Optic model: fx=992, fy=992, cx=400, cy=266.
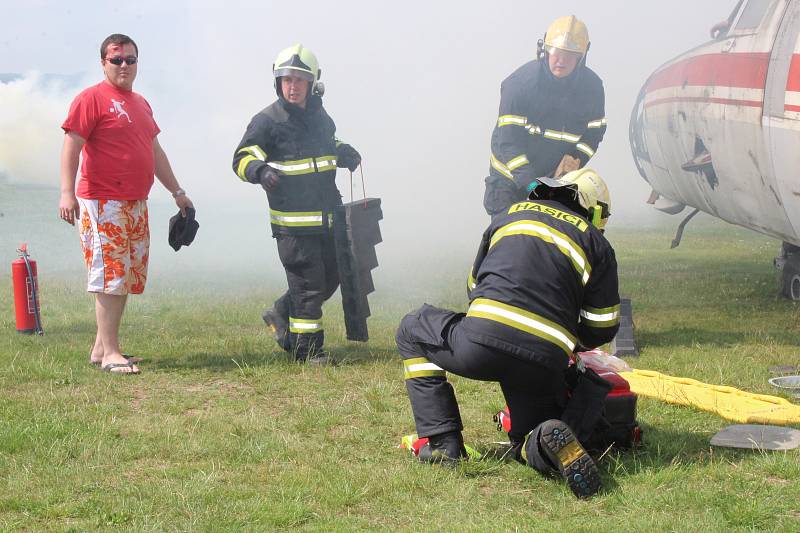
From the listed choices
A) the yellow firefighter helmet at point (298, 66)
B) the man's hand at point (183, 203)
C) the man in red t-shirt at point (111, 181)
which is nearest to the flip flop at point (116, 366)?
the man in red t-shirt at point (111, 181)

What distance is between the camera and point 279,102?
7227mm

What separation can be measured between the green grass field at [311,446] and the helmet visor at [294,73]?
80.9 inches

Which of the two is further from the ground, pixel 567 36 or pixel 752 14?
pixel 752 14

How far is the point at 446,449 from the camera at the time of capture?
463 cm

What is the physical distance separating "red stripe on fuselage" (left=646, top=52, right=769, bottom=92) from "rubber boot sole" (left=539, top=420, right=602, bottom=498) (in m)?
4.33

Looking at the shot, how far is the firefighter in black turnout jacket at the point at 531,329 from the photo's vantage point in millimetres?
4289

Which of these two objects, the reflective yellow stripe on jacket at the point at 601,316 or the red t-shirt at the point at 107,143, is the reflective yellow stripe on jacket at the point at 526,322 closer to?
the reflective yellow stripe on jacket at the point at 601,316

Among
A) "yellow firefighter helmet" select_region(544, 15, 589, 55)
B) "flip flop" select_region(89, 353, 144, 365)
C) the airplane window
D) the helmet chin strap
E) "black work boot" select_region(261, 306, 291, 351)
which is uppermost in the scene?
the airplane window

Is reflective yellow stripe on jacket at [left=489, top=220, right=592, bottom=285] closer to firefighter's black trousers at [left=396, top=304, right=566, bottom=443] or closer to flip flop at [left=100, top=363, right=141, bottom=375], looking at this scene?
firefighter's black trousers at [left=396, top=304, right=566, bottom=443]

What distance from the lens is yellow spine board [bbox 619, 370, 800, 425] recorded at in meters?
5.38

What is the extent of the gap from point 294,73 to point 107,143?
4.56ft

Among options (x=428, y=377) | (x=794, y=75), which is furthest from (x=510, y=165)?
(x=428, y=377)

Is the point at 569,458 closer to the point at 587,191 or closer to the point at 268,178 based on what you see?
the point at 587,191

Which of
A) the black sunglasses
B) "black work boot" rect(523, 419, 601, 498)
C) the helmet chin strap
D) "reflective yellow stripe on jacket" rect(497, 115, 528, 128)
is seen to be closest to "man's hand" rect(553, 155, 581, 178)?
"reflective yellow stripe on jacket" rect(497, 115, 528, 128)
